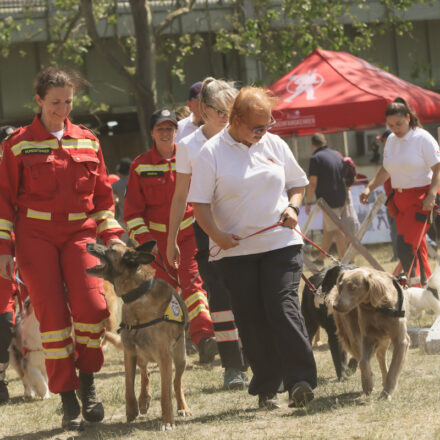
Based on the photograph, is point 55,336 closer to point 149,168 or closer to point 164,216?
point 164,216

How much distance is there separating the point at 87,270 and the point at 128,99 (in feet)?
62.4

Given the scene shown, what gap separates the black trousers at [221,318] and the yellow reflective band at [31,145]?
147cm

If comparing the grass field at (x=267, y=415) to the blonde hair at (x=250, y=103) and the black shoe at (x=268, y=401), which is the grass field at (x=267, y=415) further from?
the blonde hair at (x=250, y=103)

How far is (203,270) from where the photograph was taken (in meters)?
6.91

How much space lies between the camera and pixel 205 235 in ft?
22.0

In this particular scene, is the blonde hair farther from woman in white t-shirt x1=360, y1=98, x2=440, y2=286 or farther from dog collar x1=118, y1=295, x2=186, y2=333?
woman in white t-shirt x1=360, y1=98, x2=440, y2=286

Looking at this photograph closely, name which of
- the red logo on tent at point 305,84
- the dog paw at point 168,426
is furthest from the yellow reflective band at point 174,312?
the red logo on tent at point 305,84

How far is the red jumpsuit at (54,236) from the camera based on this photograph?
561cm

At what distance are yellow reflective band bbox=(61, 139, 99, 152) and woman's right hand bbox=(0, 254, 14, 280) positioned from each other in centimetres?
77

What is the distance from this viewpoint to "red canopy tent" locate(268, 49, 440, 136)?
13141 millimetres

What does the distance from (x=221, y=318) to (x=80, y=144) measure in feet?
6.02

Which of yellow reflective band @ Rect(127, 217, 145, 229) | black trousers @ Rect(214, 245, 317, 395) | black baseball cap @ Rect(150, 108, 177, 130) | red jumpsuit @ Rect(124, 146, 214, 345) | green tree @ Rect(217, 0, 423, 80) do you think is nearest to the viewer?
black trousers @ Rect(214, 245, 317, 395)

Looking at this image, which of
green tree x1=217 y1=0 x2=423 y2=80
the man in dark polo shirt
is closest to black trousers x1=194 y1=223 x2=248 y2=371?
the man in dark polo shirt

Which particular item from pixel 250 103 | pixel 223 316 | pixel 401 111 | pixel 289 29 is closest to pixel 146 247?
pixel 250 103
